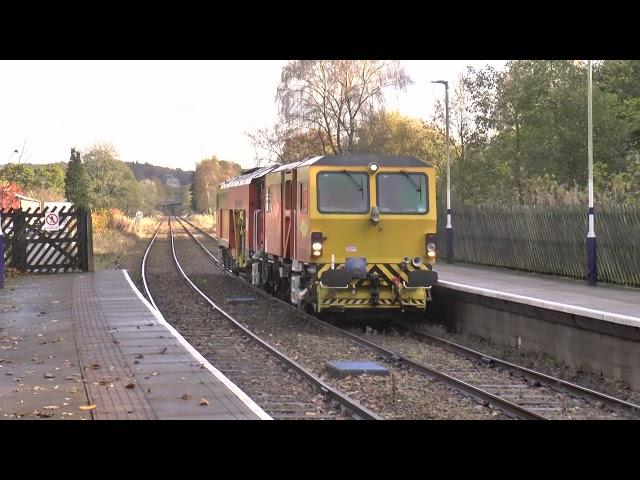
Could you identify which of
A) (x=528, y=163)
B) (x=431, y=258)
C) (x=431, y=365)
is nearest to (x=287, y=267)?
(x=431, y=258)

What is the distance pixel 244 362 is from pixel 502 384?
3599 mm

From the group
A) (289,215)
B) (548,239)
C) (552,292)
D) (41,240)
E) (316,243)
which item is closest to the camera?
(316,243)

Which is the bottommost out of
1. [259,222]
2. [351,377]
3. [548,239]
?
[351,377]

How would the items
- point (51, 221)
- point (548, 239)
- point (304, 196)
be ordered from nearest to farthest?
point (304, 196) → point (548, 239) → point (51, 221)

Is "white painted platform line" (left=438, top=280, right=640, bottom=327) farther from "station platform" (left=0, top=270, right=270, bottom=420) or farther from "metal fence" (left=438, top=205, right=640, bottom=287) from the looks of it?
"station platform" (left=0, top=270, right=270, bottom=420)


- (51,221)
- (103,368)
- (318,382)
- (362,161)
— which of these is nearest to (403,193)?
(362,161)

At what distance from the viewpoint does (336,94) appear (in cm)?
3812

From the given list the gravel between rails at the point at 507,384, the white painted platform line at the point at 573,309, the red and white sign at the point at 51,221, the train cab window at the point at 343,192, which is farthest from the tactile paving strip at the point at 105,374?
the red and white sign at the point at 51,221

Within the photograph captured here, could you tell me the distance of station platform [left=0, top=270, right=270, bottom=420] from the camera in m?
7.65

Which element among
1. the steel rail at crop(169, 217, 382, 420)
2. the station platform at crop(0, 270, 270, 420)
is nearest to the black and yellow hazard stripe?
the steel rail at crop(169, 217, 382, 420)

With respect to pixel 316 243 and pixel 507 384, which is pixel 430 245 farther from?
pixel 507 384

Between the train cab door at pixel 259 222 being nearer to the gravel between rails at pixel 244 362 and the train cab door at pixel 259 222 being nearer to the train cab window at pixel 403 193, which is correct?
the gravel between rails at pixel 244 362
